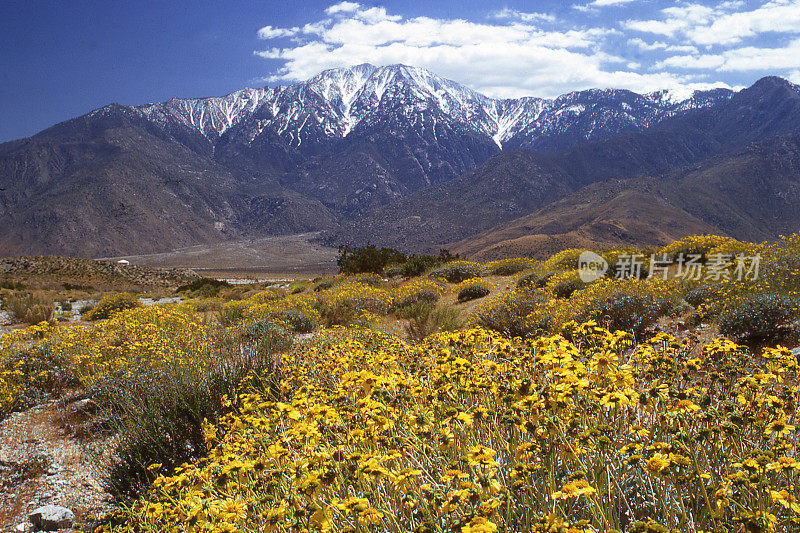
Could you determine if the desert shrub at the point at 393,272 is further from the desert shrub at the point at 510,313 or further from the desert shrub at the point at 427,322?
the desert shrub at the point at 510,313

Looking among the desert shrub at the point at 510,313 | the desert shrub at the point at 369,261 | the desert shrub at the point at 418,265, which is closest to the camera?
the desert shrub at the point at 510,313

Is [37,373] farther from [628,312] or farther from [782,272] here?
[782,272]

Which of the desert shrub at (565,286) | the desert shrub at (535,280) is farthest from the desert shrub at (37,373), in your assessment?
the desert shrub at (535,280)

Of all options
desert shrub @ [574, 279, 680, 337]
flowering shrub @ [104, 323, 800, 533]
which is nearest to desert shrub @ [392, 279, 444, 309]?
desert shrub @ [574, 279, 680, 337]

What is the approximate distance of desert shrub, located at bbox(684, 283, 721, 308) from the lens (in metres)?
8.00

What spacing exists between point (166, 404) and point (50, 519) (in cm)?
121

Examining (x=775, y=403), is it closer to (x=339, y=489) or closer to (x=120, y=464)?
(x=339, y=489)

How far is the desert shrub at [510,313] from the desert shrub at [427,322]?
520 millimetres

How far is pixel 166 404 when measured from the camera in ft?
15.7

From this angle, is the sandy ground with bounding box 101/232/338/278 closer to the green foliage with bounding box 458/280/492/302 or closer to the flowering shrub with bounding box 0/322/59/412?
the green foliage with bounding box 458/280/492/302

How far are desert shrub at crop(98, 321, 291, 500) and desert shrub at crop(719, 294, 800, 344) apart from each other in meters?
5.61

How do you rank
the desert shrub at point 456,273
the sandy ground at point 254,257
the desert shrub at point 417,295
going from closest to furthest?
the desert shrub at point 417,295 → the desert shrub at point 456,273 → the sandy ground at point 254,257

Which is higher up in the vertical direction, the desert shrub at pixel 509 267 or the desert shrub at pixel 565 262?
the desert shrub at pixel 565 262

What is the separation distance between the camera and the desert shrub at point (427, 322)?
8.46 metres
